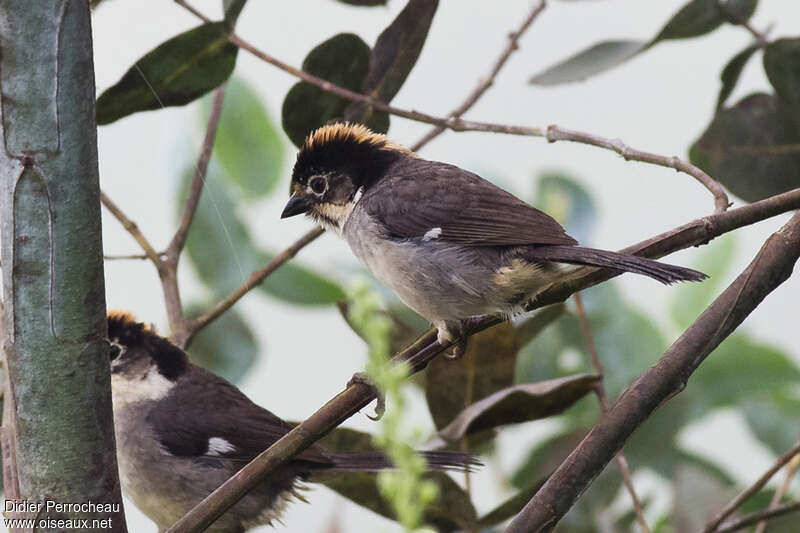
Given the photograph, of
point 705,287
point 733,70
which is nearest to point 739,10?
point 733,70

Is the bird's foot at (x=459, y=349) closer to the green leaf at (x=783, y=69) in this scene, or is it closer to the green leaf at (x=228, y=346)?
the green leaf at (x=228, y=346)

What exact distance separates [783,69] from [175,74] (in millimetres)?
1244

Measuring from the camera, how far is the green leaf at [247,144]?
9.18ft

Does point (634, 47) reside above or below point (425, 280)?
above

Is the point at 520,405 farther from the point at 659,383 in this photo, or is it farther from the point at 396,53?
the point at 396,53

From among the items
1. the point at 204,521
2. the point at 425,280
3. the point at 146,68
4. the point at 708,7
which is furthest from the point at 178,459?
the point at 708,7

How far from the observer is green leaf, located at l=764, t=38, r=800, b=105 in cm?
212

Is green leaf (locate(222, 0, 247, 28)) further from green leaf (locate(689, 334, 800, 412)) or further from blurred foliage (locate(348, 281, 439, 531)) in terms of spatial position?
blurred foliage (locate(348, 281, 439, 531))

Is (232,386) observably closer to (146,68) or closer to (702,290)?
(146,68)

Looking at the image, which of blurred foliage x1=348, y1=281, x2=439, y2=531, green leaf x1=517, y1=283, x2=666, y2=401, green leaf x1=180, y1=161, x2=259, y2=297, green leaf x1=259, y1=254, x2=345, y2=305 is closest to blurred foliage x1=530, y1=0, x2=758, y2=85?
green leaf x1=517, y1=283, x2=666, y2=401

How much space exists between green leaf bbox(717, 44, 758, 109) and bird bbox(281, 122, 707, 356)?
0.51 m

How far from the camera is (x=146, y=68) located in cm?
194

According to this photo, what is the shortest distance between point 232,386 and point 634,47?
1249mm

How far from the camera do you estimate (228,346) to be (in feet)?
8.36
